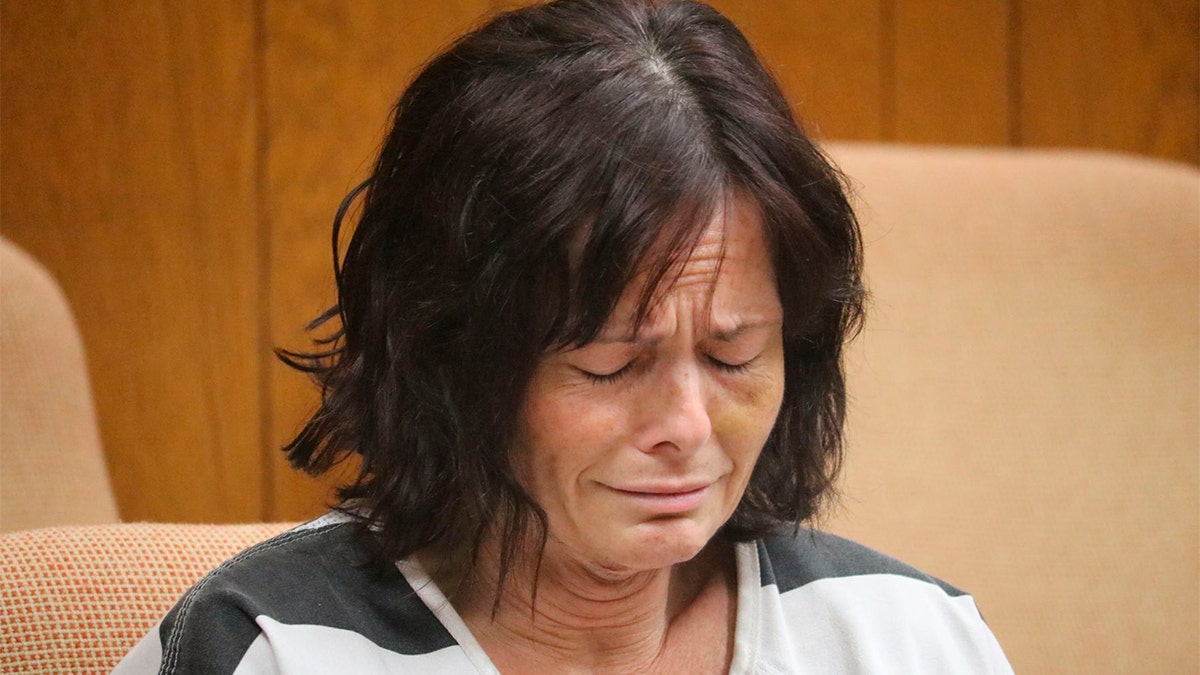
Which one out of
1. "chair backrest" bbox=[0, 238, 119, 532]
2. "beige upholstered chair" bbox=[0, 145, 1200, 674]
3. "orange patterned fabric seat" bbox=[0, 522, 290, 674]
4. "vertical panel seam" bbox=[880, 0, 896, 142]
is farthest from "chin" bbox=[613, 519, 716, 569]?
"vertical panel seam" bbox=[880, 0, 896, 142]

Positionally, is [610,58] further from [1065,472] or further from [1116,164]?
[1116,164]

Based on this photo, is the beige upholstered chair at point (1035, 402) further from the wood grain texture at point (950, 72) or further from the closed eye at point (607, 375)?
the closed eye at point (607, 375)

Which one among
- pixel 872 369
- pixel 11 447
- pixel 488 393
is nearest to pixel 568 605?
pixel 488 393

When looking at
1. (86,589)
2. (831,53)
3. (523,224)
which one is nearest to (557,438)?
(523,224)

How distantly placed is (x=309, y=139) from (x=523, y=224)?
3.96ft

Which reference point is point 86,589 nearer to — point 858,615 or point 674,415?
point 674,415

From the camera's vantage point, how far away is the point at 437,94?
1.11 meters

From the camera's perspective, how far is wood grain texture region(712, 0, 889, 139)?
2.35m

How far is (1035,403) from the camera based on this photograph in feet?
6.72

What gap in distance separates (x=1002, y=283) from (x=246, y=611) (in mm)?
1366

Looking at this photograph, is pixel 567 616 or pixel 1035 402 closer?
pixel 567 616

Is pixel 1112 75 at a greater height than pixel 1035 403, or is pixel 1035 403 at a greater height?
pixel 1112 75

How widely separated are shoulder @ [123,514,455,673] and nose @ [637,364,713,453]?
0.24 m

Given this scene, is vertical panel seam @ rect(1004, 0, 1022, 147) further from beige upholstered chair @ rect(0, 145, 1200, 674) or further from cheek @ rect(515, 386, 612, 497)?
cheek @ rect(515, 386, 612, 497)
